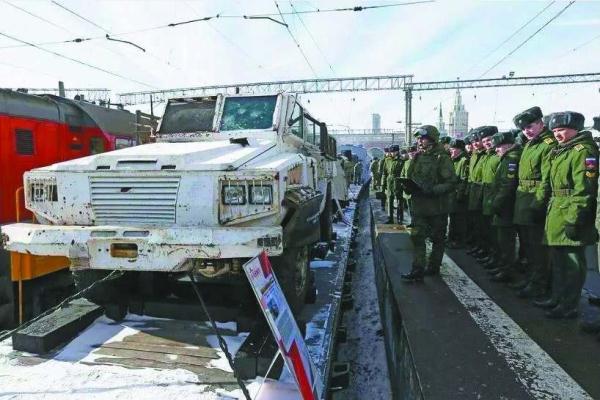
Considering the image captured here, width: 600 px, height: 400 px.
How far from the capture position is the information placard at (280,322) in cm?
235

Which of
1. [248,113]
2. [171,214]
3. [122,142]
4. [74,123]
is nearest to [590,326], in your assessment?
[171,214]

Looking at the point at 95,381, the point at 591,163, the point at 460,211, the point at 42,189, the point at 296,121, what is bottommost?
the point at 95,381

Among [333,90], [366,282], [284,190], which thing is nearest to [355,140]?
[333,90]

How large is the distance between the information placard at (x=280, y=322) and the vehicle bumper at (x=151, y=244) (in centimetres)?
52

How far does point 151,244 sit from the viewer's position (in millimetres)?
3279

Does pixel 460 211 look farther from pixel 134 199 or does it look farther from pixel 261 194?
pixel 134 199

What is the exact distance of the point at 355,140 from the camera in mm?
62469

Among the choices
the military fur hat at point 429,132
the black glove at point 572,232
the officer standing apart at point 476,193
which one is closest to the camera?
the black glove at point 572,232

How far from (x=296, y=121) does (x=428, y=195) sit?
70.3 inches

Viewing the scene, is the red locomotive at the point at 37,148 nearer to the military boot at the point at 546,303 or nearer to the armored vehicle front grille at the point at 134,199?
the armored vehicle front grille at the point at 134,199

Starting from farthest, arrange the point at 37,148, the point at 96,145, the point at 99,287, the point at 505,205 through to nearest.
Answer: the point at 96,145 < the point at 37,148 < the point at 505,205 < the point at 99,287

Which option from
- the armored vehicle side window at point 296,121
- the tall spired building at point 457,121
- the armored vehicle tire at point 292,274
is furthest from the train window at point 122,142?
the tall spired building at point 457,121

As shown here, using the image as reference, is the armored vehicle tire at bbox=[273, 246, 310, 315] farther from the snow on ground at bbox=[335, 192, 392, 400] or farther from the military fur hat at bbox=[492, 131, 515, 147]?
the military fur hat at bbox=[492, 131, 515, 147]

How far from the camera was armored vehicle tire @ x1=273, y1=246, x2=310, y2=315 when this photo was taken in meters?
3.66
